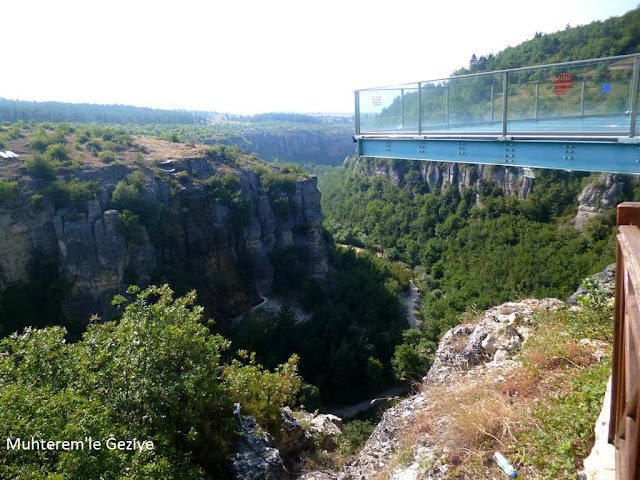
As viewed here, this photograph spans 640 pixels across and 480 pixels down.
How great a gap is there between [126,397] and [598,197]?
35811mm

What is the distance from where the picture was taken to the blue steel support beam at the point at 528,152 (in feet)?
23.1

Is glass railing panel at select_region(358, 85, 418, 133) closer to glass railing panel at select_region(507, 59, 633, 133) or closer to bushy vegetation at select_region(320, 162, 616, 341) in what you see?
glass railing panel at select_region(507, 59, 633, 133)

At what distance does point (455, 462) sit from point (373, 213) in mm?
53452

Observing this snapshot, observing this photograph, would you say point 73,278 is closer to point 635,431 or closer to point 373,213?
point 635,431

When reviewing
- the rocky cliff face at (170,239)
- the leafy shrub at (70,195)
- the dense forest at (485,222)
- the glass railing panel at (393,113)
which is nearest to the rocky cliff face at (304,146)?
the dense forest at (485,222)

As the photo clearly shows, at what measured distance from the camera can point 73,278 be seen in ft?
76.9

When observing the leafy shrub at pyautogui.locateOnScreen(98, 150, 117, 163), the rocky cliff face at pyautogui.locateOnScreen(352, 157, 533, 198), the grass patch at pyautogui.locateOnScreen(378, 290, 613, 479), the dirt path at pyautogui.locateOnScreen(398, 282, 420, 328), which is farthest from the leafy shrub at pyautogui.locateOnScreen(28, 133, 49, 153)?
the rocky cliff face at pyautogui.locateOnScreen(352, 157, 533, 198)

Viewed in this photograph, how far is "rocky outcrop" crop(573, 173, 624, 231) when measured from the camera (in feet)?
105

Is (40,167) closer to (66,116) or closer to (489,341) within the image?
(489,341)

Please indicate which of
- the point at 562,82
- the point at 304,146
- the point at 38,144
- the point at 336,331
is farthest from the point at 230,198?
the point at 304,146

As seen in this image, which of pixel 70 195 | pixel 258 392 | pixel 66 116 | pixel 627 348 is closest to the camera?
pixel 627 348

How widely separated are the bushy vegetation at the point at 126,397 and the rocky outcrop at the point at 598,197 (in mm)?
32852

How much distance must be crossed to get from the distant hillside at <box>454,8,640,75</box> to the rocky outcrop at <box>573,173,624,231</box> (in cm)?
885

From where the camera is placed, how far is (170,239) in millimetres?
28078
